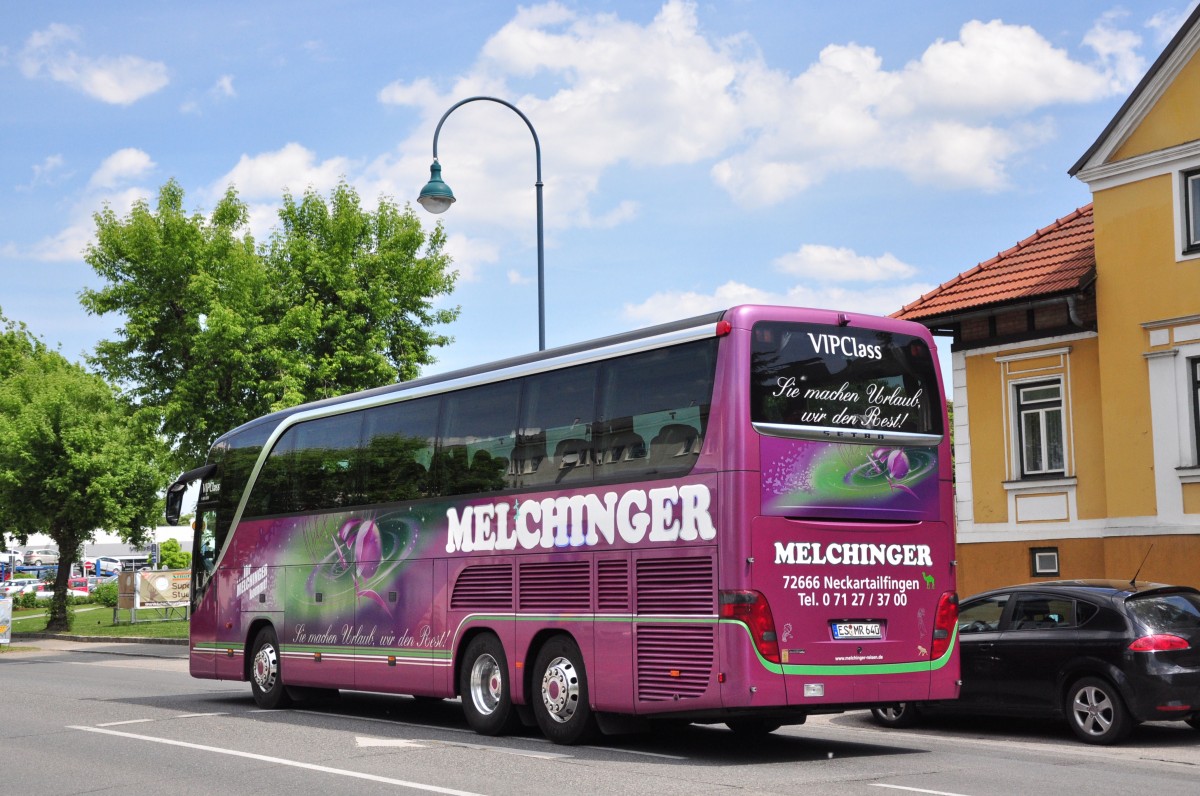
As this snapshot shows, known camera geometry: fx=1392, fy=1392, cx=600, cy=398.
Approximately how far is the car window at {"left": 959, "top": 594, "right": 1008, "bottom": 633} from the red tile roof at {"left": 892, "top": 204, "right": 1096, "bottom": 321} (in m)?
8.08

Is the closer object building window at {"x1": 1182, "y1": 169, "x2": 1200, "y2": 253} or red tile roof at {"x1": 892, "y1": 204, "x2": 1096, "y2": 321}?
building window at {"x1": 1182, "y1": 169, "x2": 1200, "y2": 253}

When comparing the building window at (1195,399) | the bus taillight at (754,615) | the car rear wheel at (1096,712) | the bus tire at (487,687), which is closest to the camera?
the bus taillight at (754,615)

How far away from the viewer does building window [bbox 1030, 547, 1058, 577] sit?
72.6 feet

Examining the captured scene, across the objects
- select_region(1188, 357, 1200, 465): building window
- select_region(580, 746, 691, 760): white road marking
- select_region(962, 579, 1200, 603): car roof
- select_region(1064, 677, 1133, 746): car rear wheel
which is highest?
select_region(1188, 357, 1200, 465): building window

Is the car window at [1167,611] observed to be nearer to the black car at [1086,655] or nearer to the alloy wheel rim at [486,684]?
the black car at [1086,655]

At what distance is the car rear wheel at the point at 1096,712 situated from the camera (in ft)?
41.7

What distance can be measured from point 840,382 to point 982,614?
13.1 ft

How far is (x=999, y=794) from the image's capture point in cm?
961

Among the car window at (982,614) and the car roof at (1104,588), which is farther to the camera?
the car window at (982,614)

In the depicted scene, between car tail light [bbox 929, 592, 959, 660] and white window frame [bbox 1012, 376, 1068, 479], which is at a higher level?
white window frame [bbox 1012, 376, 1068, 479]

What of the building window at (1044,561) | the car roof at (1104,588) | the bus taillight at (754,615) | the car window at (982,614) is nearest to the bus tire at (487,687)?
the bus taillight at (754,615)

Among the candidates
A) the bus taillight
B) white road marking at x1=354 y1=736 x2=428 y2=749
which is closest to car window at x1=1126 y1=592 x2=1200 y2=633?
the bus taillight

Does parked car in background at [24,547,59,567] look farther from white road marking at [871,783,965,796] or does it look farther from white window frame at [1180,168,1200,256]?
white road marking at [871,783,965,796]

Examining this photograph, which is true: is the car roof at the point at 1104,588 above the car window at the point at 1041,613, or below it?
above
